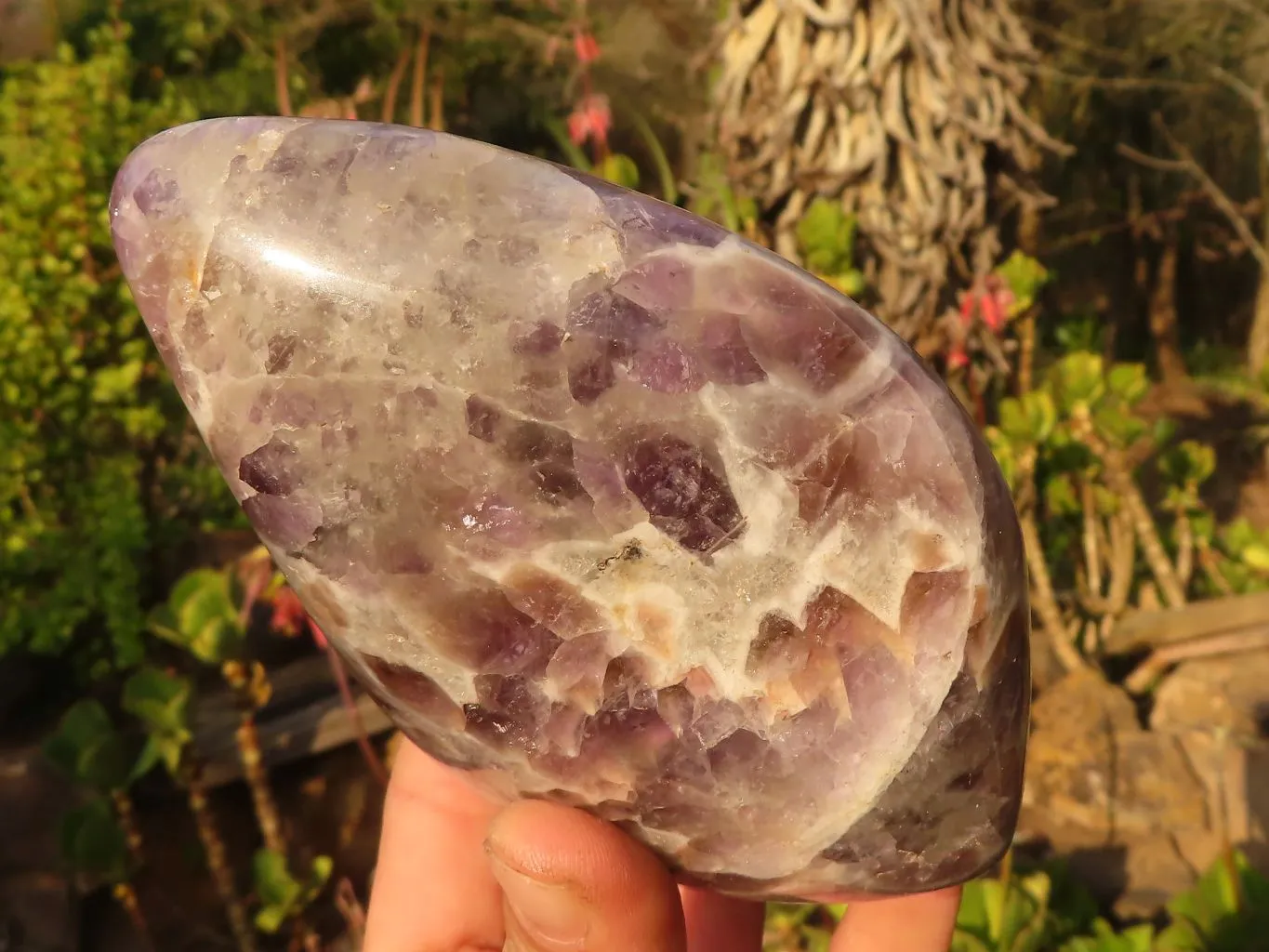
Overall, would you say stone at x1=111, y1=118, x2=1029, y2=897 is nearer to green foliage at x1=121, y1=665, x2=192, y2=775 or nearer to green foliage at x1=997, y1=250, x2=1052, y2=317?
green foliage at x1=121, y1=665, x2=192, y2=775

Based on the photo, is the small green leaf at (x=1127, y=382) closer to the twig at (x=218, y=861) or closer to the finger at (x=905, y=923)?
the finger at (x=905, y=923)

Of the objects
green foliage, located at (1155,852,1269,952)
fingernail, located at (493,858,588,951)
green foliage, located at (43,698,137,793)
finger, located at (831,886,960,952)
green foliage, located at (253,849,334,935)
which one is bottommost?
green foliage, located at (253,849,334,935)

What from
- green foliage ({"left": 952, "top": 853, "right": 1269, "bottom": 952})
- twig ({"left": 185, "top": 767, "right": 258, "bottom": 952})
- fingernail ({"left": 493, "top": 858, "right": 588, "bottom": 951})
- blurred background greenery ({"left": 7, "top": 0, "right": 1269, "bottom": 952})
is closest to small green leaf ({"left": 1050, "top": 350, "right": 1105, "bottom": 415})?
blurred background greenery ({"left": 7, "top": 0, "right": 1269, "bottom": 952})

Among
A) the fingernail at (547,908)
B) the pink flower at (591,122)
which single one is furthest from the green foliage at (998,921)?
the pink flower at (591,122)

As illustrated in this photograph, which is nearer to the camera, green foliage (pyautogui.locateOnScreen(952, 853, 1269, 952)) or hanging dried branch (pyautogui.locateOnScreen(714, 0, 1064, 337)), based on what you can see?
green foliage (pyautogui.locateOnScreen(952, 853, 1269, 952))

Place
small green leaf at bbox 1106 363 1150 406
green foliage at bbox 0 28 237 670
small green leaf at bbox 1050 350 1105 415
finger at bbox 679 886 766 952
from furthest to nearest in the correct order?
small green leaf at bbox 1106 363 1150 406 < small green leaf at bbox 1050 350 1105 415 < green foliage at bbox 0 28 237 670 < finger at bbox 679 886 766 952

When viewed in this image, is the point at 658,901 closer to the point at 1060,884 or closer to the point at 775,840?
the point at 775,840

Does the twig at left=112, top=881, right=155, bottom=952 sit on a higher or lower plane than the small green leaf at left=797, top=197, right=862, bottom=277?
lower
